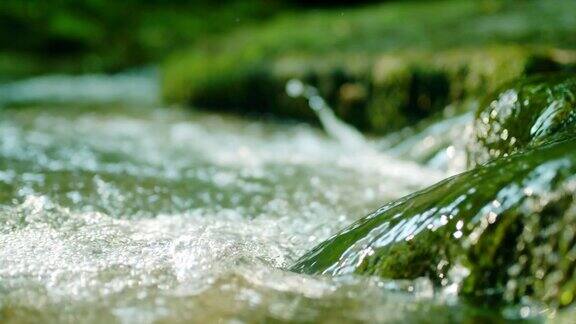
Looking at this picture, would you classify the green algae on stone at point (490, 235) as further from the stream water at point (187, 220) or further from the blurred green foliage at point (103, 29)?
the blurred green foliage at point (103, 29)

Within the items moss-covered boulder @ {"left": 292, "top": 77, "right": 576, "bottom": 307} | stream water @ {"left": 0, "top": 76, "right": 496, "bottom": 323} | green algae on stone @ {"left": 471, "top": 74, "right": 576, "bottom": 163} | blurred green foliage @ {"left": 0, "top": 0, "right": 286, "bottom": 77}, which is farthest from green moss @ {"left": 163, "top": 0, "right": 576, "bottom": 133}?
blurred green foliage @ {"left": 0, "top": 0, "right": 286, "bottom": 77}

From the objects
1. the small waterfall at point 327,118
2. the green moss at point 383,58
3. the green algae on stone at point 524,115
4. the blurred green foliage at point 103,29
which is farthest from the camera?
the blurred green foliage at point 103,29

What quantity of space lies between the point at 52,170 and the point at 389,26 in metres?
4.49

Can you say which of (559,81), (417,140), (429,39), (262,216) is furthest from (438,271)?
(429,39)

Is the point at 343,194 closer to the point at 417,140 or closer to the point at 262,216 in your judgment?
the point at 262,216

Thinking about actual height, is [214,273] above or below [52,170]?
below

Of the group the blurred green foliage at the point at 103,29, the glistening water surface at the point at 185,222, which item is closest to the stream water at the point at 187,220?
the glistening water surface at the point at 185,222

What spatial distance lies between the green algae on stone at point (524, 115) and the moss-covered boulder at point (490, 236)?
0.68 m

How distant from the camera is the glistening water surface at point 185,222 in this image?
6.22 ft

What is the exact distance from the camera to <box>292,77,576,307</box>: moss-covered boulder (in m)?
1.89

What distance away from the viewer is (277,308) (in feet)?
6.08

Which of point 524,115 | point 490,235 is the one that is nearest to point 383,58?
point 524,115

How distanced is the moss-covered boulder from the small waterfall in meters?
3.37

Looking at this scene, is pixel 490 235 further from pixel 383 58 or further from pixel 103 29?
pixel 103 29
